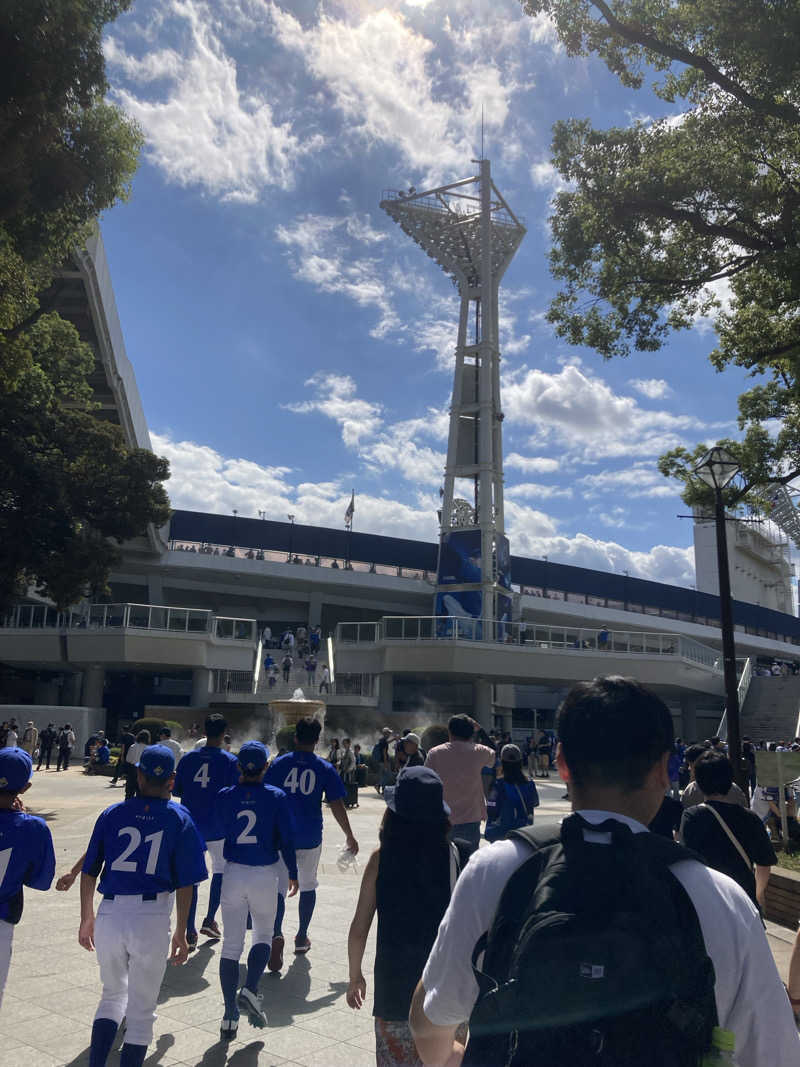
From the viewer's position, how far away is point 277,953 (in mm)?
5898

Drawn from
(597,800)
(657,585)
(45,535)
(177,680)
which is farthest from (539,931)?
(657,585)

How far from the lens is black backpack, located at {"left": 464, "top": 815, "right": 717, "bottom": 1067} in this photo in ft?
5.13

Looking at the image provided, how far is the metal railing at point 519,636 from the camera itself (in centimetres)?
3708

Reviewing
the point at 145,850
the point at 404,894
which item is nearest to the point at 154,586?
the point at 145,850

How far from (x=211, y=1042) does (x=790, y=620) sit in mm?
76235

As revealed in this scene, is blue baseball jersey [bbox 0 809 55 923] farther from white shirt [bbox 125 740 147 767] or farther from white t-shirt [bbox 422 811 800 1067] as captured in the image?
white shirt [bbox 125 740 147 767]

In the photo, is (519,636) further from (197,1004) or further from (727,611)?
(197,1004)

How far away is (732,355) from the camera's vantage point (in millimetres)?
15523

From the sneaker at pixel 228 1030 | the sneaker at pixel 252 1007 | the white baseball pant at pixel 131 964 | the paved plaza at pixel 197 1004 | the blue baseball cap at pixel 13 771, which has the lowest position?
the paved plaza at pixel 197 1004

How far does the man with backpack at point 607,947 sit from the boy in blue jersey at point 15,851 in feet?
10.4

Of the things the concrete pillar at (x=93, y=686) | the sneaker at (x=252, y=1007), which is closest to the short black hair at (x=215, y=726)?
the sneaker at (x=252, y=1007)

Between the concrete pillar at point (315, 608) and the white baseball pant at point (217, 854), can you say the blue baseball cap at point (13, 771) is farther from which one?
the concrete pillar at point (315, 608)

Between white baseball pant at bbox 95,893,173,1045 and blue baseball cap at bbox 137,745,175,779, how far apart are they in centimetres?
63

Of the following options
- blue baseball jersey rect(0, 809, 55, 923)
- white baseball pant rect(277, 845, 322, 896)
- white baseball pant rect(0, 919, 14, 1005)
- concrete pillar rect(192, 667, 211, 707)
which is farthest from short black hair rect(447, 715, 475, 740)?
concrete pillar rect(192, 667, 211, 707)
